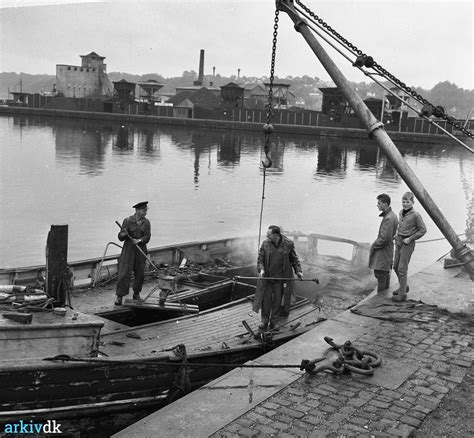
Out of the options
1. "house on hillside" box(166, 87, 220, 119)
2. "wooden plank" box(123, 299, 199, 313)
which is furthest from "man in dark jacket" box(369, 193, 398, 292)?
"house on hillside" box(166, 87, 220, 119)

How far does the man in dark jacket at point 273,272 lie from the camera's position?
29.9ft

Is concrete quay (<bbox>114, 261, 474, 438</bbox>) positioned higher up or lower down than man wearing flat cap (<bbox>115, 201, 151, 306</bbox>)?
lower down

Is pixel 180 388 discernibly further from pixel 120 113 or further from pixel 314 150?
pixel 120 113

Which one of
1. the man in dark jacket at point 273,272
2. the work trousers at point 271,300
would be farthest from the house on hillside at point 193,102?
the work trousers at point 271,300

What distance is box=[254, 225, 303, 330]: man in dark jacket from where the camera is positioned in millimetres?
9109

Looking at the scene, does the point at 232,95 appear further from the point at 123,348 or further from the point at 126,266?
the point at 123,348

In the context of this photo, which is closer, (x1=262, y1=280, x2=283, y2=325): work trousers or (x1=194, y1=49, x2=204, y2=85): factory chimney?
(x1=262, y1=280, x2=283, y2=325): work trousers

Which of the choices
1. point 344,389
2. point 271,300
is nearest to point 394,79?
point 271,300

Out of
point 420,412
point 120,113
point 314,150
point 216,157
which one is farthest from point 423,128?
point 420,412

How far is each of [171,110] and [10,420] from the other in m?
79.8

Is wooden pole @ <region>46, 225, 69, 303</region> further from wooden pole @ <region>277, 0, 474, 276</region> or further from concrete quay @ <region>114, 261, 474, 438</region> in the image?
wooden pole @ <region>277, 0, 474, 276</region>

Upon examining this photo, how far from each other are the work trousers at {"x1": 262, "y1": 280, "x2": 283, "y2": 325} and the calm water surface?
11987 millimetres

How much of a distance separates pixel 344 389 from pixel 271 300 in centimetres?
264

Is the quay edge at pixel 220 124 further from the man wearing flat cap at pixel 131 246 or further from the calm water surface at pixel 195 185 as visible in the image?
the man wearing flat cap at pixel 131 246
